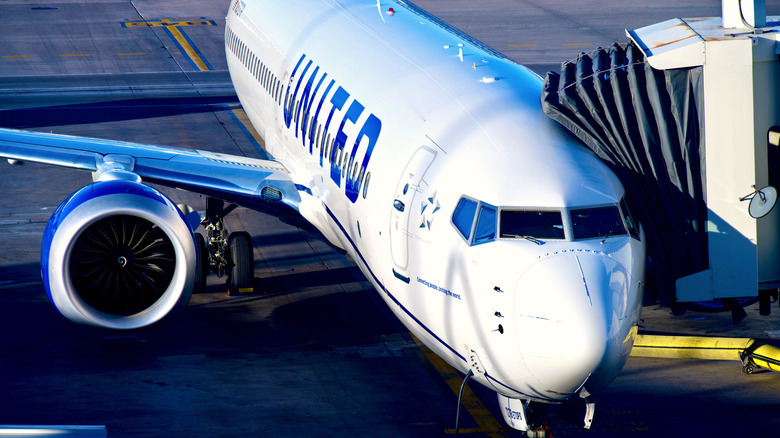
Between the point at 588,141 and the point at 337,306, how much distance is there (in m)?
7.36

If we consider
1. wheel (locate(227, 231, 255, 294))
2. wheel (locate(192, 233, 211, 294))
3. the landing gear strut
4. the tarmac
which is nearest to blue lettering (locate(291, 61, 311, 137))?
the landing gear strut

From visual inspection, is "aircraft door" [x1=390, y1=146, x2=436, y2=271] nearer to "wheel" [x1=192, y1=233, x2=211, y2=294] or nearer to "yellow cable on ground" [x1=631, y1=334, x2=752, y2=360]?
"yellow cable on ground" [x1=631, y1=334, x2=752, y2=360]

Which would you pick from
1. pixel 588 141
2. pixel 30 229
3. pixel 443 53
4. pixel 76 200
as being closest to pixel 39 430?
pixel 76 200

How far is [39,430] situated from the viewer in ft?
30.7

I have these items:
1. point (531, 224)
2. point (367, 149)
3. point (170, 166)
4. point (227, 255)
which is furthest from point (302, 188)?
point (531, 224)

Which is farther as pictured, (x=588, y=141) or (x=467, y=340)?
(x=588, y=141)

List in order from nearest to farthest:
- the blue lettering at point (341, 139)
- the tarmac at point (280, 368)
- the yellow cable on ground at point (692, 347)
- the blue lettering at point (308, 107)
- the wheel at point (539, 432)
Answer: the wheel at point (539, 432) → the tarmac at point (280, 368) → the blue lettering at point (341, 139) → the yellow cable on ground at point (692, 347) → the blue lettering at point (308, 107)

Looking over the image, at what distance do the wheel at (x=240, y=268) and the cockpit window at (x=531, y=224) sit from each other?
859cm

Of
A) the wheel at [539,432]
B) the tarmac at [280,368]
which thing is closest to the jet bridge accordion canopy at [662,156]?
the wheel at [539,432]

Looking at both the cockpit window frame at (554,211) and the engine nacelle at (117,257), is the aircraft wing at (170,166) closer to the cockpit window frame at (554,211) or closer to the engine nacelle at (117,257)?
the engine nacelle at (117,257)

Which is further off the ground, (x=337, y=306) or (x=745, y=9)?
(x=745, y=9)

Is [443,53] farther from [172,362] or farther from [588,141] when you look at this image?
[172,362]

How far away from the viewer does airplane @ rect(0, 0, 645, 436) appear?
9953mm

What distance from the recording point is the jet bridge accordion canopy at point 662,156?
460 inches
